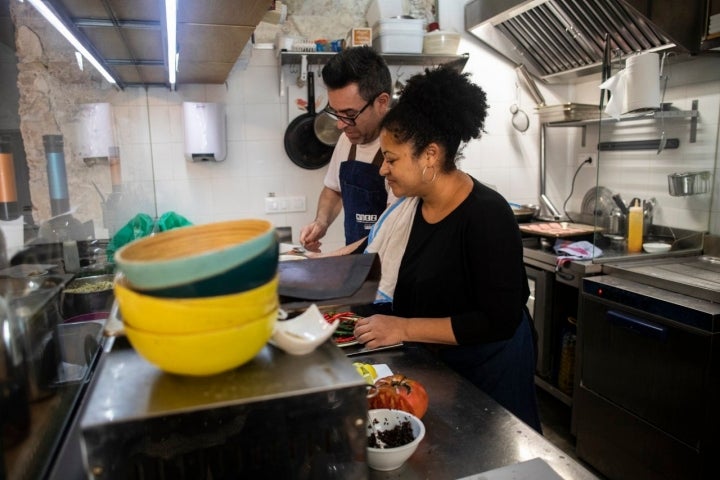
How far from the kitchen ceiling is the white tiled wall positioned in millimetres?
424

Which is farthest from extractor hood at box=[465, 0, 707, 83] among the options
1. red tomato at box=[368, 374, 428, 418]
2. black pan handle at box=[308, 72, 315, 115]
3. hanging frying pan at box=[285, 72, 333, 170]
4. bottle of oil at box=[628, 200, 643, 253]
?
red tomato at box=[368, 374, 428, 418]

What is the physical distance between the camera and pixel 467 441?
95 cm

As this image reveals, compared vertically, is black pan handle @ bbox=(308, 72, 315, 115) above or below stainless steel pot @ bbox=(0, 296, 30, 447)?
above

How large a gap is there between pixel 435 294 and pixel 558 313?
1.72m

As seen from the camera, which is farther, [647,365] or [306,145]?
[306,145]

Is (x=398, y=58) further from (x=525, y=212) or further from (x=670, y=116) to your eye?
(x=670, y=116)

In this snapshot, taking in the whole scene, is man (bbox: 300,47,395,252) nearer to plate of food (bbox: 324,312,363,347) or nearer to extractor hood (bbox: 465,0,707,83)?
plate of food (bbox: 324,312,363,347)

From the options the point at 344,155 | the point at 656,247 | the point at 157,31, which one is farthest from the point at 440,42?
the point at 157,31

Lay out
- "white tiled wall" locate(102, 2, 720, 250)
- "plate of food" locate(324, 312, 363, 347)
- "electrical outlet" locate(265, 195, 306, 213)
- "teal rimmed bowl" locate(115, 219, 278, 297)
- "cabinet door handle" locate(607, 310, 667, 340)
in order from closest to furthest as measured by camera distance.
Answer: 1. "teal rimmed bowl" locate(115, 219, 278, 297)
2. "plate of food" locate(324, 312, 363, 347)
3. "cabinet door handle" locate(607, 310, 667, 340)
4. "white tiled wall" locate(102, 2, 720, 250)
5. "electrical outlet" locate(265, 195, 306, 213)

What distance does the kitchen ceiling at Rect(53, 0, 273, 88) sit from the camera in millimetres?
1530

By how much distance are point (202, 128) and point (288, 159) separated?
22.2 inches

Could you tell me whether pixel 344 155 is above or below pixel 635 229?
above

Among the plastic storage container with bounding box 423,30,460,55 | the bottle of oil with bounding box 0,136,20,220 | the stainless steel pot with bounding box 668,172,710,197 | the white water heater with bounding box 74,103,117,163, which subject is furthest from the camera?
the plastic storage container with bounding box 423,30,460,55

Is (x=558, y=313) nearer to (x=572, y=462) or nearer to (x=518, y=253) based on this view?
(x=518, y=253)
